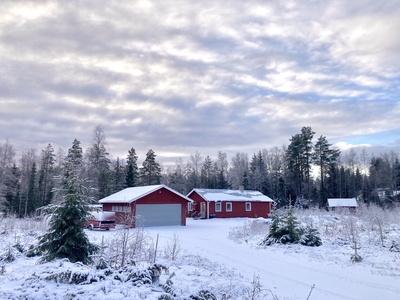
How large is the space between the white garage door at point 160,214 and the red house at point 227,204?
30.5 ft

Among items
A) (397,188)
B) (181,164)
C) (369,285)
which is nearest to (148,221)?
(369,285)

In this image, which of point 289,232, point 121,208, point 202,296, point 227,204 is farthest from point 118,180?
point 202,296

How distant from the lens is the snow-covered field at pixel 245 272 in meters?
5.15

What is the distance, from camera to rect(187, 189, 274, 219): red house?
39281 mm

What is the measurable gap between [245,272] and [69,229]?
5.36 meters

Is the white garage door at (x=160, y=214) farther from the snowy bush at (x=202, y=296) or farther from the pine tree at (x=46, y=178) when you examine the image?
the snowy bush at (x=202, y=296)

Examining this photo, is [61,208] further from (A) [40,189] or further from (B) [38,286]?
(A) [40,189]

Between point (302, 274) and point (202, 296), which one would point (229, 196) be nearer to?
point (302, 274)

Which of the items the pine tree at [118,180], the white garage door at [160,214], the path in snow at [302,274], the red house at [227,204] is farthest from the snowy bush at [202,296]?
the pine tree at [118,180]

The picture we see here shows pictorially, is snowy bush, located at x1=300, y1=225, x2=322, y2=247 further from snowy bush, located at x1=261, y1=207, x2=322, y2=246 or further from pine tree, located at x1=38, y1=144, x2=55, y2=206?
pine tree, located at x1=38, y1=144, x2=55, y2=206

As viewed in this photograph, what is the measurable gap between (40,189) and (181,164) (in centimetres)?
4191

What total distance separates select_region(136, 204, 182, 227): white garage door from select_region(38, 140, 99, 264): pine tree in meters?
19.1

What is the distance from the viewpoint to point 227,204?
40312 millimetres

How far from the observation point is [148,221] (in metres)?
28.3
